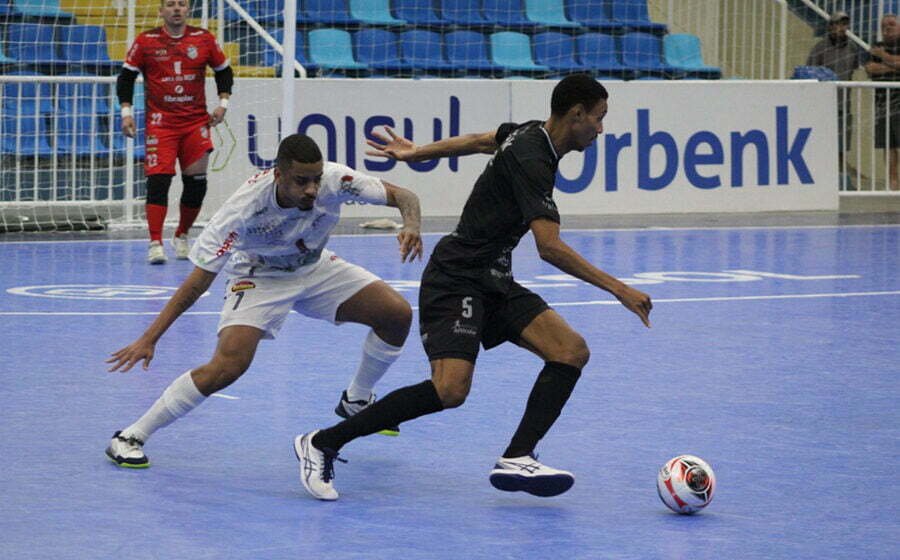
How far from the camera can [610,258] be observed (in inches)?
558

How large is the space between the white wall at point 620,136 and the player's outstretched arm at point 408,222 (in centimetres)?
1046

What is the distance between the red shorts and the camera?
1355 cm

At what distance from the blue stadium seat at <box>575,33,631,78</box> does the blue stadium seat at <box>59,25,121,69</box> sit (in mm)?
6583

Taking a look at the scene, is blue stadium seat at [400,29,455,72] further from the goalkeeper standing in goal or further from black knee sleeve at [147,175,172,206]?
black knee sleeve at [147,175,172,206]

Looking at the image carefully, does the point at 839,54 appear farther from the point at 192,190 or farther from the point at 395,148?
the point at 395,148

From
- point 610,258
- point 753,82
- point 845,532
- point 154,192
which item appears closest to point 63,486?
point 845,532

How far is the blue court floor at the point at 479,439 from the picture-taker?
5.45 meters

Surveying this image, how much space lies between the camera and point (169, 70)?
13.5 meters

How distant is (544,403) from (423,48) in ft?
48.8

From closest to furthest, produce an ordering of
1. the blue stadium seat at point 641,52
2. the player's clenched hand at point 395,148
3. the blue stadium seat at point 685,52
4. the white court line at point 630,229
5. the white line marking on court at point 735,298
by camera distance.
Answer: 1. the player's clenched hand at point 395,148
2. the white line marking on court at point 735,298
3. the white court line at point 630,229
4. the blue stadium seat at point 641,52
5. the blue stadium seat at point 685,52

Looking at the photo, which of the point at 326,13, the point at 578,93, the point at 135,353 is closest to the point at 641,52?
the point at 326,13

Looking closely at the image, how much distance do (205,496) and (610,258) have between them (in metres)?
8.58

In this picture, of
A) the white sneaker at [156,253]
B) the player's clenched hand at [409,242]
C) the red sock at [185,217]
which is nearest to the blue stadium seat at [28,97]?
the red sock at [185,217]

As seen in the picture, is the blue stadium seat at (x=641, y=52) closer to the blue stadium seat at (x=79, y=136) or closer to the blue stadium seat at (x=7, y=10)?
the blue stadium seat at (x=79, y=136)
